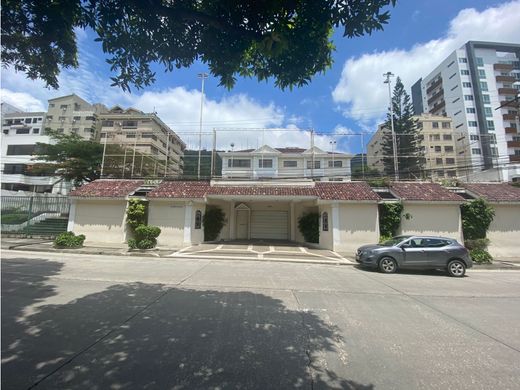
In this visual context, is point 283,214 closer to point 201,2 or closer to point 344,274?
point 344,274

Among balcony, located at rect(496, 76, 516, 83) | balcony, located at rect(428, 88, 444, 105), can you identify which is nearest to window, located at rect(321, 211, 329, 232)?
balcony, located at rect(428, 88, 444, 105)

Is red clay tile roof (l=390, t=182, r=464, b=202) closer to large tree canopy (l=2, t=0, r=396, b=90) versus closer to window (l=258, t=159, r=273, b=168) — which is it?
large tree canopy (l=2, t=0, r=396, b=90)

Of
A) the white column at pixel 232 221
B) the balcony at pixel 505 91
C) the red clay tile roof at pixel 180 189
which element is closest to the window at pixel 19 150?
the red clay tile roof at pixel 180 189

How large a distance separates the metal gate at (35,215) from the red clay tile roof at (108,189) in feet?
6.33

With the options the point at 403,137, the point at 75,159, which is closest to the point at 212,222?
the point at 75,159

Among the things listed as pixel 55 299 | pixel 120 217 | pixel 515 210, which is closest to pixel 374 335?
pixel 55 299

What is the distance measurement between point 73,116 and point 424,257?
63827 mm

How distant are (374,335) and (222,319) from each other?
8.60ft

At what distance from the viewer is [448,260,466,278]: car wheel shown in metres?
11.0

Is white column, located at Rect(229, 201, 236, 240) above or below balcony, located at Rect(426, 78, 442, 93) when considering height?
below

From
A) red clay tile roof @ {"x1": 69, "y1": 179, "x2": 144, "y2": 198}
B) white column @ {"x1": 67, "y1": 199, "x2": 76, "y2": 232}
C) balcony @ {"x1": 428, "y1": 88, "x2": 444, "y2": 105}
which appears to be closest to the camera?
red clay tile roof @ {"x1": 69, "y1": 179, "x2": 144, "y2": 198}

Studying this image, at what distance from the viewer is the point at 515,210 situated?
16.9 meters

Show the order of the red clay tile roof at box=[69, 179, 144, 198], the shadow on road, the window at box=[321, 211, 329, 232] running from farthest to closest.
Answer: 1. the red clay tile roof at box=[69, 179, 144, 198]
2. the window at box=[321, 211, 329, 232]
3. the shadow on road

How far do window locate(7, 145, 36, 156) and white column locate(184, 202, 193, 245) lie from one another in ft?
137
